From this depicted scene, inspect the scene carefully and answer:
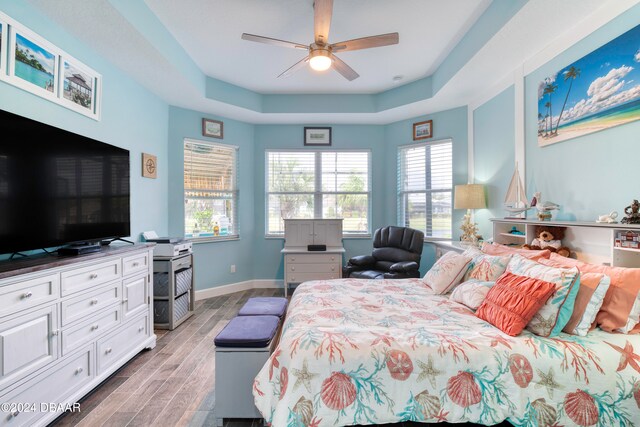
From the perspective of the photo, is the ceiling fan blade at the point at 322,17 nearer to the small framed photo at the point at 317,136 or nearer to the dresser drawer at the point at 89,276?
the dresser drawer at the point at 89,276

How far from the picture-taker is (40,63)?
2158 mm

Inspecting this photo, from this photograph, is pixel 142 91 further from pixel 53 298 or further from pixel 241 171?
pixel 53 298

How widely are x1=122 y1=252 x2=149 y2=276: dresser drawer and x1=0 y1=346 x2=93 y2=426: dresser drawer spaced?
0.61 m

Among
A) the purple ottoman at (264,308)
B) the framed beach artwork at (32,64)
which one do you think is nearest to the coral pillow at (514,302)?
the purple ottoman at (264,308)

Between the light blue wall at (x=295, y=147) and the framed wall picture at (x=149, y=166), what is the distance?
161 cm

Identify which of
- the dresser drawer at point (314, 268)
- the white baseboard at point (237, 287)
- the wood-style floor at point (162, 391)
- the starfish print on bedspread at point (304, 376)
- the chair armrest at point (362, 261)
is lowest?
the wood-style floor at point (162, 391)

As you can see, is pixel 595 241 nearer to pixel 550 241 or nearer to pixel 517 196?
pixel 550 241

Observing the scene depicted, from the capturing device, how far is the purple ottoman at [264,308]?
2203 millimetres

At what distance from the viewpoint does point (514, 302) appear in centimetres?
166

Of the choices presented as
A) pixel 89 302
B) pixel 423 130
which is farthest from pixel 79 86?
pixel 423 130

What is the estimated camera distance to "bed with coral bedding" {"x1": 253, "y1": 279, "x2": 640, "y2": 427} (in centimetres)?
137

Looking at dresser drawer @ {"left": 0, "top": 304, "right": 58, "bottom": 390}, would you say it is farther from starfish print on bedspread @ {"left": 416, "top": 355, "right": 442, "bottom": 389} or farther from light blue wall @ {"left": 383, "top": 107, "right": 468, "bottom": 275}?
light blue wall @ {"left": 383, "top": 107, "right": 468, "bottom": 275}

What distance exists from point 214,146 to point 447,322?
4.04 m

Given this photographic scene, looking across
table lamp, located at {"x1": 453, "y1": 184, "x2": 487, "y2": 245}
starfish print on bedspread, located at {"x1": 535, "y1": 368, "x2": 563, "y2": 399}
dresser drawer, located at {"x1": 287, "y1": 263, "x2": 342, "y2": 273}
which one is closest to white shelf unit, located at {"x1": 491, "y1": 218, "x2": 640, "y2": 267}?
table lamp, located at {"x1": 453, "y1": 184, "x2": 487, "y2": 245}
